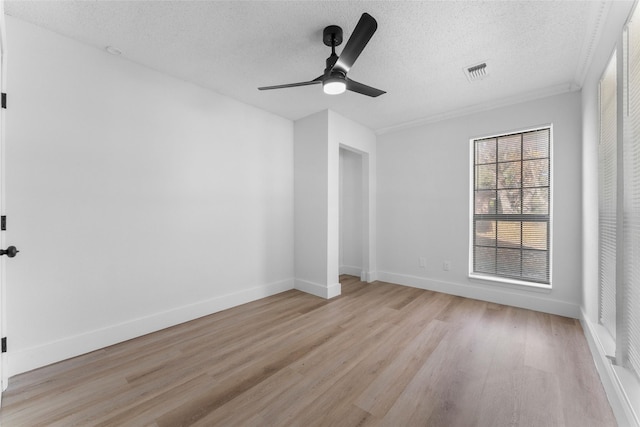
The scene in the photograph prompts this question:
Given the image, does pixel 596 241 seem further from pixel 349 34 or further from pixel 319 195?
pixel 319 195

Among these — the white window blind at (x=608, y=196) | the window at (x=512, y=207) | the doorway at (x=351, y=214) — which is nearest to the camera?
the white window blind at (x=608, y=196)

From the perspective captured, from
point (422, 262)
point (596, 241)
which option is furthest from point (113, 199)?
point (596, 241)

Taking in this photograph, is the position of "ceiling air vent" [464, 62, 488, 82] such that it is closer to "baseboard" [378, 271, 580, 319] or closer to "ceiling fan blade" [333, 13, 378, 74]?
"ceiling fan blade" [333, 13, 378, 74]

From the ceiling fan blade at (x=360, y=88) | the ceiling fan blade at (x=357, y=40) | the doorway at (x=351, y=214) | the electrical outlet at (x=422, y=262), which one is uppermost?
the ceiling fan blade at (x=357, y=40)

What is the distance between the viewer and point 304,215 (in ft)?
13.0

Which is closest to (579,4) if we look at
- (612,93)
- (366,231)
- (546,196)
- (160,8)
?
(612,93)

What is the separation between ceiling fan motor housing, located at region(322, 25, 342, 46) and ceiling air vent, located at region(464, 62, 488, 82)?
1426 millimetres

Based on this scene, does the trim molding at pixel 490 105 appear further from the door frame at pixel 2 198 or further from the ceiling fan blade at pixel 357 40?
the door frame at pixel 2 198

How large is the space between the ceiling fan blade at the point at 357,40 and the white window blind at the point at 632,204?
1.43m

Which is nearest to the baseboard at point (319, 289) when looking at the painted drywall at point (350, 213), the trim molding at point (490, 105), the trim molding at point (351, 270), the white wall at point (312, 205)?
the white wall at point (312, 205)

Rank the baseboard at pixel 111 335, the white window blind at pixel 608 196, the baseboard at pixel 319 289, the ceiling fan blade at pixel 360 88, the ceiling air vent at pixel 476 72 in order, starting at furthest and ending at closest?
the baseboard at pixel 319 289, the ceiling air vent at pixel 476 72, the ceiling fan blade at pixel 360 88, the baseboard at pixel 111 335, the white window blind at pixel 608 196

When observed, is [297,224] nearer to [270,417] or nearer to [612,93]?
[270,417]

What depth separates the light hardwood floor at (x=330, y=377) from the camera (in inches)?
60.6

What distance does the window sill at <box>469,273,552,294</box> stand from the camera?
10.2 ft
